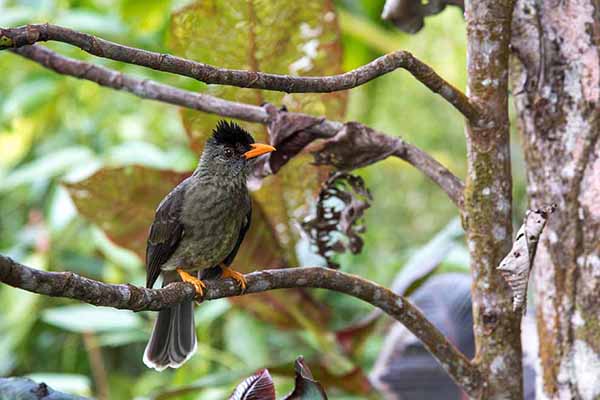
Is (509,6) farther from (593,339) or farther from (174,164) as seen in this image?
(174,164)

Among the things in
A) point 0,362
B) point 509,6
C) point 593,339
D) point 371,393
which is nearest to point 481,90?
point 509,6

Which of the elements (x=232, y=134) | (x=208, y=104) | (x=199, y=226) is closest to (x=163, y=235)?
(x=199, y=226)

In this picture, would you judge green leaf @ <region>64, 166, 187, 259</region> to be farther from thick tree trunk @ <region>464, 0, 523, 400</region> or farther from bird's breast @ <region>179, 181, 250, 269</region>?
thick tree trunk @ <region>464, 0, 523, 400</region>

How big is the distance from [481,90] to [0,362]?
121 inches

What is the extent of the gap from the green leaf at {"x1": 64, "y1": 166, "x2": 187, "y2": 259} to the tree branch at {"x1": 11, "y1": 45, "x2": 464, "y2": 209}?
366mm

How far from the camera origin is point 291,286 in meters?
1.64

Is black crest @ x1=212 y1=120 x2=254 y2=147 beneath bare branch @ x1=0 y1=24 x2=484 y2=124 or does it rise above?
above

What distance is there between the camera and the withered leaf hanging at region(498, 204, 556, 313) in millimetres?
1419

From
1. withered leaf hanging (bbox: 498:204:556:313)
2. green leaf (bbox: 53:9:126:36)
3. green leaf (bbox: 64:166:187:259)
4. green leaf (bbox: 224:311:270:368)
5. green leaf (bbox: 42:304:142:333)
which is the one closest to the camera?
withered leaf hanging (bbox: 498:204:556:313)

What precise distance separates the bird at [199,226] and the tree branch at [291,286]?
562 millimetres

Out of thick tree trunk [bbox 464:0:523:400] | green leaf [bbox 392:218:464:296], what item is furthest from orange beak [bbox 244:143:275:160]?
thick tree trunk [bbox 464:0:523:400]

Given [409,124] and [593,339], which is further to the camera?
[409,124]

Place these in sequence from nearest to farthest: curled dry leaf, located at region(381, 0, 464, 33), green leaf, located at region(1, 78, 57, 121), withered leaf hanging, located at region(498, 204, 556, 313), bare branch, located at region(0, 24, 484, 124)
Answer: bare branch, located at region(0, 24, 484, 124) < withered leaf hanging, located at region(498, 204, 556, 313) < curled dry leaf, located at region(381, 0, 464, 33) < green leaf, located at region(1, 78, 57, 121)

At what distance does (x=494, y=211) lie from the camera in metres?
1.73
